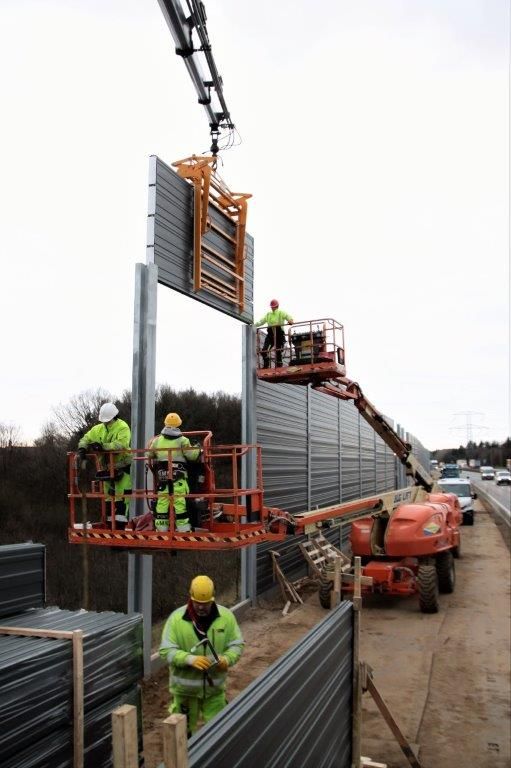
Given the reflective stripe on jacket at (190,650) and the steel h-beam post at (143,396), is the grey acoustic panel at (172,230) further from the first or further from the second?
the reflective stripe on jacket at (190,650)

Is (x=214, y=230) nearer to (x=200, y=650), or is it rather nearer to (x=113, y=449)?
(x=113, y=449)

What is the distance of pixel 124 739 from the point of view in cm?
214

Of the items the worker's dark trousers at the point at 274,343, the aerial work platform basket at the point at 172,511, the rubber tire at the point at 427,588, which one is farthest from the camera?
the worker's dark trousers at the point at 274,343

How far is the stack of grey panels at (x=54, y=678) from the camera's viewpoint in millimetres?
3205

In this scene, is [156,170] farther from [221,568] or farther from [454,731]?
[221,568]

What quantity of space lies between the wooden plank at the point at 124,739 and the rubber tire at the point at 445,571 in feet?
36.4

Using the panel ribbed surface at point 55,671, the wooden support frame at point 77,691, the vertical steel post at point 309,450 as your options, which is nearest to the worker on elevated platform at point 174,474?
the panel ribbed surface at point 55,671

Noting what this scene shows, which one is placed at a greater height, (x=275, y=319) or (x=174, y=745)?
(x=275, y=319)

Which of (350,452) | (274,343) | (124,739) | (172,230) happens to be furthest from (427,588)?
(124,739)

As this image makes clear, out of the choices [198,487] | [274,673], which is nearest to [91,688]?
[274,673]

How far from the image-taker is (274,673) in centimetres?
304

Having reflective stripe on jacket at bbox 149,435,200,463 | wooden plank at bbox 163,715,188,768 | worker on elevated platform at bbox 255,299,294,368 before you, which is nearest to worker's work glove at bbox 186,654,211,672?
wooden plank at bbox 163,715,188,768

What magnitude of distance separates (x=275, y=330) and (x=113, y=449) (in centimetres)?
572

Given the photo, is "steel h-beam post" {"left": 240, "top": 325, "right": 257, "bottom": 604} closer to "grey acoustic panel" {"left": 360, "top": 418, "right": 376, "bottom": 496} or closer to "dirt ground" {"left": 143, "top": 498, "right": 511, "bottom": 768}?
"dirt ground" {"left": 143, "top": 498, "right": 511, "bottom": 768}
